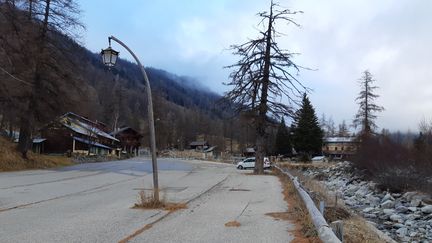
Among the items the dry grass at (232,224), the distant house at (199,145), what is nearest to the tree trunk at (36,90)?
the dry grass at (232,224)

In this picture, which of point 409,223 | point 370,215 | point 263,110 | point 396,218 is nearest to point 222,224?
point 409,223

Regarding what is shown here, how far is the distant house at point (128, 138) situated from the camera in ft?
425

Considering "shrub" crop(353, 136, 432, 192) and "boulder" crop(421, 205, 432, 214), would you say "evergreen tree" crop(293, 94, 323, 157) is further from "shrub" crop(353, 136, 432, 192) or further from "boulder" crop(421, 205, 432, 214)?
"boulder" crop(421, 205, 432, 214)

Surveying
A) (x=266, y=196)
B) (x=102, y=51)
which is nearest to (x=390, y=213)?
(x=266, y=196)

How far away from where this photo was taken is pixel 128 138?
436 feet

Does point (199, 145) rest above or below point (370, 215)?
above

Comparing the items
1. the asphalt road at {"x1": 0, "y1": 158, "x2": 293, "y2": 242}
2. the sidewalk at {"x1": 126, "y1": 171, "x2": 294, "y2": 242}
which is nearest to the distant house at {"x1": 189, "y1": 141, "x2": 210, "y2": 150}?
the asphalt road at {"x1": 0, "y1": 158, "x2": 293, "y2": 242}

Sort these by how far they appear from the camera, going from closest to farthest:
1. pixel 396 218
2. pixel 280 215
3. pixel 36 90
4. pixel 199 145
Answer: pixel 280 215 < pixel 396 218 < pixel 36 90 < pixel 199 145

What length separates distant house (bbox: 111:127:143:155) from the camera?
425ft

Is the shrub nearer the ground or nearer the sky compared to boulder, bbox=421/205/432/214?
nearer the sky

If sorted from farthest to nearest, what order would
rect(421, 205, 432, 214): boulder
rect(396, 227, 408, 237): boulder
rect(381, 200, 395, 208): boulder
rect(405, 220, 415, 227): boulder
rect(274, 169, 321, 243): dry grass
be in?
rect(381, 200, 395, 208): boulder
rect(421, 205, 432, 214): boulder
rect(405, 220, 415, 227): boulder
rect(396, 227, 408, 237): boulder
rect(274, 169, 321, 243): dry grass

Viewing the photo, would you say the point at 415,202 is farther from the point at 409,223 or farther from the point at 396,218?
the point at 409,223

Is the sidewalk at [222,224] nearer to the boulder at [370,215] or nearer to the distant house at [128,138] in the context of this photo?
the boulder at [370,215]

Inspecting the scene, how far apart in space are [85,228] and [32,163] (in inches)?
1221
